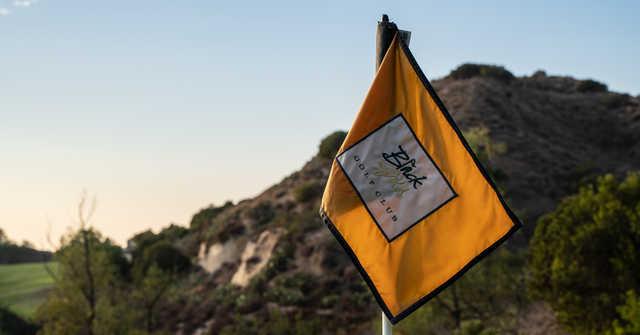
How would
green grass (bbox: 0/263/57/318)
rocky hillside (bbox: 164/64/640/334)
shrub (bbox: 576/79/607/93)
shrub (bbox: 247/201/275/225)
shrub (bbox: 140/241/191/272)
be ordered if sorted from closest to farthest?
rocky hillside (bbox: 164/64/640/334) → shrub (bbox: 140/241/191/272) → shrub (bbox: 247/201/275/225) → green grass (bbox: 0/263/57/318) → shrub (bbox: 576/79/607/93)

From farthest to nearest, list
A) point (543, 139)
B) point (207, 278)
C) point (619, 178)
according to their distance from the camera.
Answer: point (543, 139)
point (619, 178)
point (207, 278)

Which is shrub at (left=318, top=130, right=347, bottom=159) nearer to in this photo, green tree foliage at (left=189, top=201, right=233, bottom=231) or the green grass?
green tree foliage at (left=189, top=201, right=233, bottom=231)

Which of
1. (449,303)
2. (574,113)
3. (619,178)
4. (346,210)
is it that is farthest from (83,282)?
(574,113)

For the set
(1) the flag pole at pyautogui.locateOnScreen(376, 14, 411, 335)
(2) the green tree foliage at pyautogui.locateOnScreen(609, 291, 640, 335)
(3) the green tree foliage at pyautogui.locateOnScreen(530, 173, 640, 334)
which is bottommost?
(2) the green tree foliage at pyautogui.locateOnScreen(609, 291, 640, 335)

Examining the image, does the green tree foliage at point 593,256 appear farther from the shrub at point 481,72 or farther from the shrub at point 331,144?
the shrub at point 481,72

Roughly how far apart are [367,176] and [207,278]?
1468 inches

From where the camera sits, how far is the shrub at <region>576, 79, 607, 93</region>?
7400cm

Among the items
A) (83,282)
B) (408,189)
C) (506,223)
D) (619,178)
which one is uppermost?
(83,282)

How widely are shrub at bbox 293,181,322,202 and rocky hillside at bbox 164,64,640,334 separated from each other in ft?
0.23

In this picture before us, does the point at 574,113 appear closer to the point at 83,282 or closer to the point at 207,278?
the point at 207,278

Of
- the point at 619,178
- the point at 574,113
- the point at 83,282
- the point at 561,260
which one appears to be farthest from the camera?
the point at 574,113

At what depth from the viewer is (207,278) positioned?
142ft

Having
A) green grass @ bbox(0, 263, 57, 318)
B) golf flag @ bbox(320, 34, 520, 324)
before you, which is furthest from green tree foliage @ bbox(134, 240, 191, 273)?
golf flag @ bbox(320, 34, 520, 324)

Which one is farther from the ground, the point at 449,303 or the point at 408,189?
the point at 408,189
